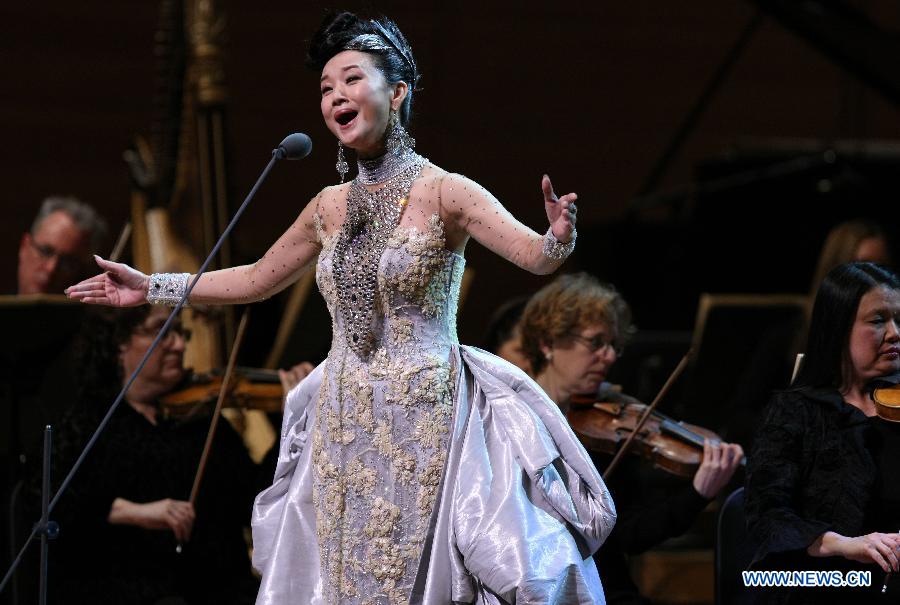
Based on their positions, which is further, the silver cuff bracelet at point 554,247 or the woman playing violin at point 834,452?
the woman playing violin at point 834,452

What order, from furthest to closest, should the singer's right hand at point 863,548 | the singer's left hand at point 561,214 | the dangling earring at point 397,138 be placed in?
the dangling earring at point 397,138 → the singer's right hand at point 863,548 → the singer's left hand at point 561,214

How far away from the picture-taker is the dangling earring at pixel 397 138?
245 cm

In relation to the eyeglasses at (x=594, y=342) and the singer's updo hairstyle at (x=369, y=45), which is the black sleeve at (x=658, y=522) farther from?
the singer's updo hairstyle at (x=369, y=45)

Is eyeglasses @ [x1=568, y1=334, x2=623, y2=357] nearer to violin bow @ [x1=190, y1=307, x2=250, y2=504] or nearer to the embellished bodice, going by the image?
violin bow @ [x1=190, y1=307, x2=250, y2=504]

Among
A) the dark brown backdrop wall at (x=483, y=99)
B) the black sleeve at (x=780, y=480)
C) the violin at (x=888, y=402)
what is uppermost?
the dark brown backdrop wall at (x=483, y=99)

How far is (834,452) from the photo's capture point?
2600 mm

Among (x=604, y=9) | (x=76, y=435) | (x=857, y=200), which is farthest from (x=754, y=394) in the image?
(x=604, y=9)

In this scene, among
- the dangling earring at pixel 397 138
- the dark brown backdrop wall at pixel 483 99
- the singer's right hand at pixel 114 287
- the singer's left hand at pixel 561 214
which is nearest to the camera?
the singer's left hand at pixel 561 214

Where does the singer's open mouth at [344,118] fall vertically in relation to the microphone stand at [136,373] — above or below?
above

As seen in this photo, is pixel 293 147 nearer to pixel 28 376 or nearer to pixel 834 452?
pixel 834 452

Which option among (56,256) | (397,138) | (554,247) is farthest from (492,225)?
(56,256)

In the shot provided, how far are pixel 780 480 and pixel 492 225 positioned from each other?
0.80 metres

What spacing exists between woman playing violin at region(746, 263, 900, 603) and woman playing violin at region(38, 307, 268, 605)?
4.54ft

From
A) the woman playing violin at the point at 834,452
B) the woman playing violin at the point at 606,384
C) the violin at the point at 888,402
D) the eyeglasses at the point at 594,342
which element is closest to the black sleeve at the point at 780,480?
the woman playing violin at the point at 834,452
